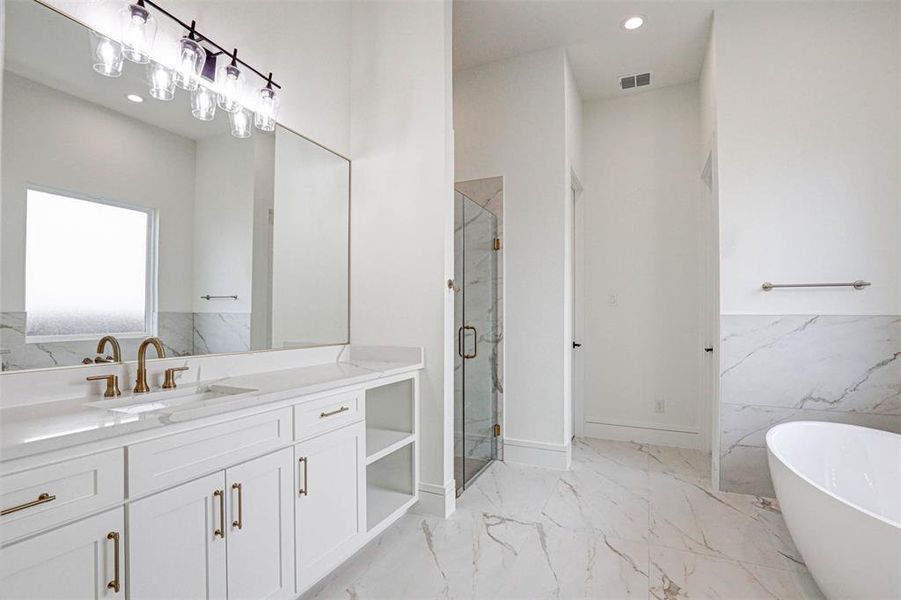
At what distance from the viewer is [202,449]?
51.5 inches

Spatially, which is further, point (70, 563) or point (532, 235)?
point (532, 235)

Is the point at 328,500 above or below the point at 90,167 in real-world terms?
below

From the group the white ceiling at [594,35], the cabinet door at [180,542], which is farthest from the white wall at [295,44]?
the cabinet door at [180,542]

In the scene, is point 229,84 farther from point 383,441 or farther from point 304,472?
point 383,441

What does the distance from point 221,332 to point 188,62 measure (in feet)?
3.37

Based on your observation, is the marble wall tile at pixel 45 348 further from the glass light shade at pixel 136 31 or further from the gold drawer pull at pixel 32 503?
the glass light shade at pixel 136 31

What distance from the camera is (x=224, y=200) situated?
76.9 inches

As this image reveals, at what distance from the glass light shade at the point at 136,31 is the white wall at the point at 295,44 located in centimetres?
5

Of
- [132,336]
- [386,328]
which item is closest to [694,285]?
[386,328]

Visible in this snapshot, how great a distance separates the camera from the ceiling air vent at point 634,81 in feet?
11.8

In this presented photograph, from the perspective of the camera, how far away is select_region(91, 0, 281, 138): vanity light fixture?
1551 mm

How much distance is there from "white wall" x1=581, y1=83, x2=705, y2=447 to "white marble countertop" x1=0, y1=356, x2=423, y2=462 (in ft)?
8.63

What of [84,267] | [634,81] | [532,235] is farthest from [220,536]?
[634,81]

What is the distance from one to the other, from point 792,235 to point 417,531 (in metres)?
2.59
